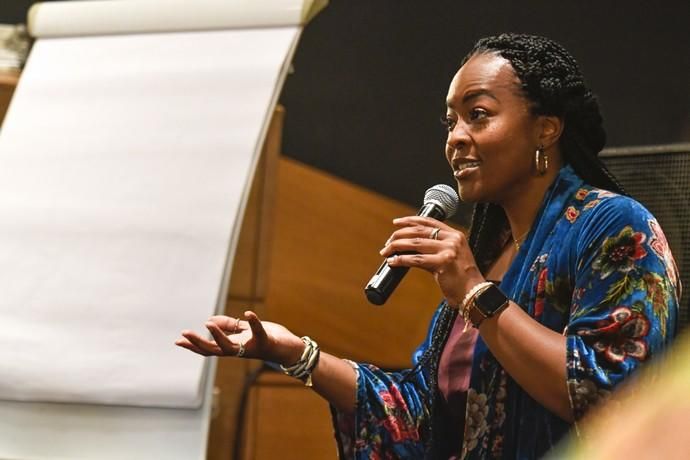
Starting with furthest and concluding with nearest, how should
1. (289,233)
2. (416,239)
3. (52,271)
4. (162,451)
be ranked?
(289,233)
(52,271)
(162,451)
(416,239)

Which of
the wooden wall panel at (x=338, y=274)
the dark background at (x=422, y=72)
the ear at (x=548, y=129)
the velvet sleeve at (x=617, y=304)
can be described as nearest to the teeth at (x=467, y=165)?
the ear at (x=548, y=129)

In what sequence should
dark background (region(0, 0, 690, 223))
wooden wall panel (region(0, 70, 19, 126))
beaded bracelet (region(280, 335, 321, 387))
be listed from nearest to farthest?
beaded bracelet (region(280, 335, 321, 387)) → wooden wall panel (region(0, 70, 19, 126)) → dark background (region(0, 0, 690, 223))

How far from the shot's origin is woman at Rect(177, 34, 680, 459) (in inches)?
49.4

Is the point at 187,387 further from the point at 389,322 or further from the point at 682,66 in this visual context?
the point at 682,66

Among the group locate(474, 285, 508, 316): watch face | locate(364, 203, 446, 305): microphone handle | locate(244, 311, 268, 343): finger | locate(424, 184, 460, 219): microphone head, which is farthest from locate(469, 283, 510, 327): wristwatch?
locate(244, 311, 268, 343): finger

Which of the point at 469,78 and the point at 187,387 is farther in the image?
the point at 187,387

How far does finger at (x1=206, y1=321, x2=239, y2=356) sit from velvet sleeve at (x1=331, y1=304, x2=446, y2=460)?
242 millimetres

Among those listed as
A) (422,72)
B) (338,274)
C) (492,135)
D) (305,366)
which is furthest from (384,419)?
(422,72)

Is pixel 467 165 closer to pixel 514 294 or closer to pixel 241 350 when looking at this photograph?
pixel 514 294

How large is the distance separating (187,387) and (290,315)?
99 centimetres

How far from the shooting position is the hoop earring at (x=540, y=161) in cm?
147

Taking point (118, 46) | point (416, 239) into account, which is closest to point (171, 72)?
point (118, 46)

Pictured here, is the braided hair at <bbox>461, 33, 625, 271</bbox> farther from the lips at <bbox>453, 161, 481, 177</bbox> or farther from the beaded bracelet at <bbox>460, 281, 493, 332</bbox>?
the beaded bracelet at <bbox>460, 281, 493, 332</bbox>

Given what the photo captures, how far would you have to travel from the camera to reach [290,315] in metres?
2.93
